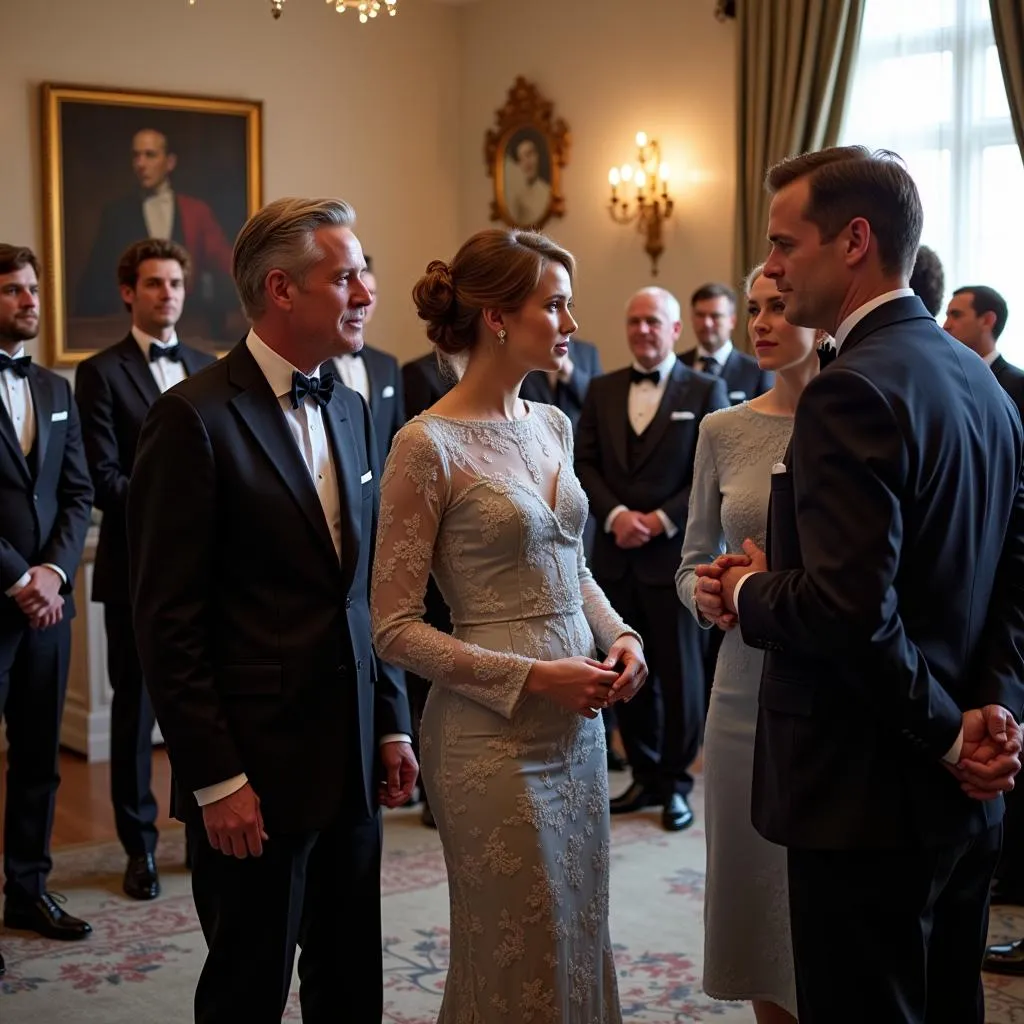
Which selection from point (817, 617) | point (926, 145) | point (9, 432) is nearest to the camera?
point (817, 617)

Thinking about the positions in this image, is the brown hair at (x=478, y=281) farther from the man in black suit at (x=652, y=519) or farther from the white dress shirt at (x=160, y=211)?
the white dress shirt at (x=160, y=211)

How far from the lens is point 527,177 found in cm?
→ 882

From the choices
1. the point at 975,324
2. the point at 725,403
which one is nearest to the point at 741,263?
the point at 725,403

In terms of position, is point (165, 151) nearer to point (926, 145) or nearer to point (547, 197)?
point (547, 197)

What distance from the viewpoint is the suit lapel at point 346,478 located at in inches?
99.4

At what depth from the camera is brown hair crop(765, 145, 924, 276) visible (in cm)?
206

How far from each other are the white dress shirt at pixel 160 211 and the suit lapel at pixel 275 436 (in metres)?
5.88

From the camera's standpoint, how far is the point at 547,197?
28.6 feet

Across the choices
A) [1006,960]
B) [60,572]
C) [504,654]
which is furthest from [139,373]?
[1006,960]

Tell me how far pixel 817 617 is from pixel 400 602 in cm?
83

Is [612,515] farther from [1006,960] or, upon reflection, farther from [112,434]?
[1006,960]

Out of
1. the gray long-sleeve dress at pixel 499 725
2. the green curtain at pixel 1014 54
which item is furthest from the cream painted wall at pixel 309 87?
the gray long-sleeve dress at pixel 499 725

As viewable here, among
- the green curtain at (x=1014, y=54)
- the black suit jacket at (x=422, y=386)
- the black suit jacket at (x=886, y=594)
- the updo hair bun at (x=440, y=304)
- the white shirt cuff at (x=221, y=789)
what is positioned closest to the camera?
the black suit jacket at (x=886, y=594)

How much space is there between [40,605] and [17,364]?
78 centimetres
